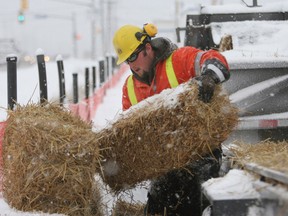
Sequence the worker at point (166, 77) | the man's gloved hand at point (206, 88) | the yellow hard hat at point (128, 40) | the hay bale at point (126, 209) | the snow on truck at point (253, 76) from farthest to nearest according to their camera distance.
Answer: the hay bale at point (126, 209) → the yellow hard hat at point (128, 40) → the worker at point (166, 77) → the man's gloved hand at point (206, 88) → the snow on truck at point (253, 76)

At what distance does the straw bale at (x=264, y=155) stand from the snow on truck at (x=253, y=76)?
0.08 m

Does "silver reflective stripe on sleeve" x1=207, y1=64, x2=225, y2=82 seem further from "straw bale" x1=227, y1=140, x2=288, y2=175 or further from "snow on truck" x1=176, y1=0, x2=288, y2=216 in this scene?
"snow on truck" x1=176, y1=0, x2=288, y2=216

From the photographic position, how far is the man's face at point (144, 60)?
16.9ft

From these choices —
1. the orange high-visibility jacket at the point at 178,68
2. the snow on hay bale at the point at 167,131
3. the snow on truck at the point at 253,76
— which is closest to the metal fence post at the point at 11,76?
the orange high-visibility jacket at the point at 178,68

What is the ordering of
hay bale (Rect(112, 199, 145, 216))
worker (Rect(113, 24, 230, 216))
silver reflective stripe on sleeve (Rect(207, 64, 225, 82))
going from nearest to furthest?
silver reflective stripe on sleeve (Rect(207, 64, 225, 82)) < worker (Rect(113, 24, 230, 216)) < hay bale (Rect(112, 199, 145, 216))

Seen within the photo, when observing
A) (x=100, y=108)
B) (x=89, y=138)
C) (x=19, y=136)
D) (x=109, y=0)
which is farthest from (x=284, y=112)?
(x=109, y=0)

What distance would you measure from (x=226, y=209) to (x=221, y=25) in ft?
16.0

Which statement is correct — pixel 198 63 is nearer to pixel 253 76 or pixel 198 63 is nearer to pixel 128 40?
pixel 128 40

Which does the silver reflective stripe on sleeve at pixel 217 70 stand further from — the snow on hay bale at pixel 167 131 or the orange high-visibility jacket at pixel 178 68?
the orange high-visibility jacket at pixel 178 68

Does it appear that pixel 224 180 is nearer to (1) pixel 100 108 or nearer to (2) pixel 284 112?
(2) pixel 284 112

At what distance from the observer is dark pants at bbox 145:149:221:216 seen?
517cm

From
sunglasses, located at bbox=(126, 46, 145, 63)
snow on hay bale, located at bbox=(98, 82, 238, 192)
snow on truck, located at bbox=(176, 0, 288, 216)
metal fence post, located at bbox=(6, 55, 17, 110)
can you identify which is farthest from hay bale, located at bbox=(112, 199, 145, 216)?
metal fence post, located at bbox=(6, 55, 17, 110)

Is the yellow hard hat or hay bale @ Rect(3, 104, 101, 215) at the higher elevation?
the yellow hard hat

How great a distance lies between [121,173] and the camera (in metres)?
4.89
